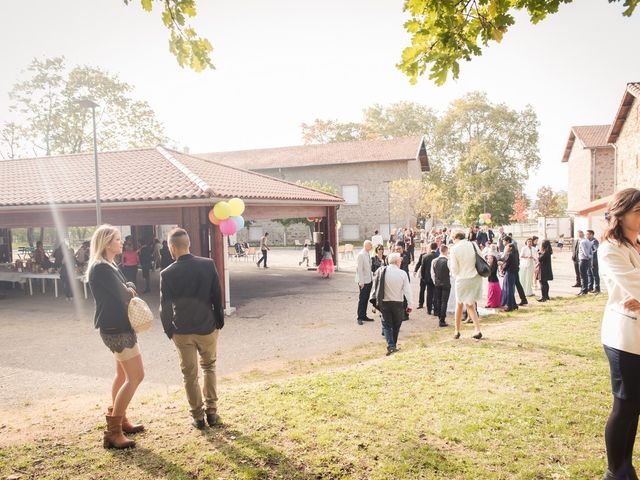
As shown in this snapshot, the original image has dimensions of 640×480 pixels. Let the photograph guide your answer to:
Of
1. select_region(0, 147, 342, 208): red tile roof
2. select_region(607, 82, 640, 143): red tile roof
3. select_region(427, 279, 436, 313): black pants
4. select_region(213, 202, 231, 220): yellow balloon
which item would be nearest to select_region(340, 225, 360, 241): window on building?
select_region(0, 147, 342, 208): red tile roof

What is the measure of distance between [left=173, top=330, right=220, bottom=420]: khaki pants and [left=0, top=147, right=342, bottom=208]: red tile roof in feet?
23.8

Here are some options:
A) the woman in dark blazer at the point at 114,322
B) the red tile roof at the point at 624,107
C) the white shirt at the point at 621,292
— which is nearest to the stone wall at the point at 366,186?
the red tile roof at the point at 624,107

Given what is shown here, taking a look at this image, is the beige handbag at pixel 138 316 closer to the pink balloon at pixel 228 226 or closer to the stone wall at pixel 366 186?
the pink balloon at pixel 228 226

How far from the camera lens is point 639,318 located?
2631 millimetres

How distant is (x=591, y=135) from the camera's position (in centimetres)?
3306

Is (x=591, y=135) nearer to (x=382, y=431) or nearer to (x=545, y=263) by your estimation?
(x=545, y=263)

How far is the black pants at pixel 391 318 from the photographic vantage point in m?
7.09

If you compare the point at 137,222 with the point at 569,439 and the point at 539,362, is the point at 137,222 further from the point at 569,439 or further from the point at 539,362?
the point at 569,439

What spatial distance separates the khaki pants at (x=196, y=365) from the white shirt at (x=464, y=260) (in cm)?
474

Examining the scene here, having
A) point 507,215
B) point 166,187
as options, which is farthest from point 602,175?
point 166,187

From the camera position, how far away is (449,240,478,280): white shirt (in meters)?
7.38

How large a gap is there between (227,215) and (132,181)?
14.6ft

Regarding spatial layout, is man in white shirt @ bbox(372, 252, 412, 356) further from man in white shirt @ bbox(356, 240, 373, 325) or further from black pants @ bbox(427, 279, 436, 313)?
black pants @ bbox(427, 279, 436, 313)

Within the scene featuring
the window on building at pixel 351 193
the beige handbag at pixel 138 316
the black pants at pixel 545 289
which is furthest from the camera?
the window on building at pixel 351 193
